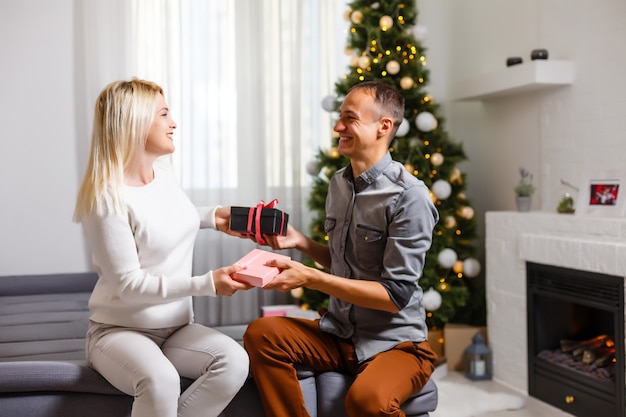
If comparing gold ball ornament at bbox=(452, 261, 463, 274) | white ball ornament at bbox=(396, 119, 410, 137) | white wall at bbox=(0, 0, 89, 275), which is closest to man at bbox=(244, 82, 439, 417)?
white ball ornament at bbox=(396, 119, 410, 137)

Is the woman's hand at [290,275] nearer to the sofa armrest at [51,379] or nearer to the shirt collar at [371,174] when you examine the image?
the shirt collar at [371,174]

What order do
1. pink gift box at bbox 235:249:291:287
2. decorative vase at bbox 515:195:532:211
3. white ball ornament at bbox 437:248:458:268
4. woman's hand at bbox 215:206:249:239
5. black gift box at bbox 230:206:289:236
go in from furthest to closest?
white ball ornament at bbox 437:248:458:268, decorative vase at bbox 515:195:532:211, woman's hand at bbox 215:206:249:239, black gift box at bbox 230:206:289:236, pink gift box at bbox 235:249:291:287

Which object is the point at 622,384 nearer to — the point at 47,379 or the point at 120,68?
the point at 47,379

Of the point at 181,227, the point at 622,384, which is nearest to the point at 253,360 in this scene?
the point at 181,227

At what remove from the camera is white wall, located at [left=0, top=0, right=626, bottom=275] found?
4.34m

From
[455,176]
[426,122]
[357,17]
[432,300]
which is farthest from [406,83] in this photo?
[432,300]

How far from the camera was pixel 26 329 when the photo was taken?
10.3 feet

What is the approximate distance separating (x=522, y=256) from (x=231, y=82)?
224 centimetres

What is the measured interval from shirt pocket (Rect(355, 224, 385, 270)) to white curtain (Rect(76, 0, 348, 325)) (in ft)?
8.46

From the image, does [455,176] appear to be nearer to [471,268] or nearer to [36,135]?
[471,268]

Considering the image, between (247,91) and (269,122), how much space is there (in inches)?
10.0

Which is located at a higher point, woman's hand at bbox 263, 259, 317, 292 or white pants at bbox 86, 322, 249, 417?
woman's hand at bbox 263, 259, 317, 292

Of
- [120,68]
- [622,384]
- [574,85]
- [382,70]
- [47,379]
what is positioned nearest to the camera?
[47,379]

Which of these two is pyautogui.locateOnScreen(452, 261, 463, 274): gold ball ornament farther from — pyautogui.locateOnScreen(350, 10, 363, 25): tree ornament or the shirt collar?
the shirt collar
